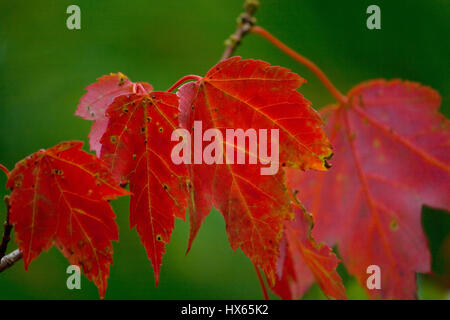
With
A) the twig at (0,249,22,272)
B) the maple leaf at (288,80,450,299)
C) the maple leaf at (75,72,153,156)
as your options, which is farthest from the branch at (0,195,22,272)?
the maple leaf at (288,80,450,299)

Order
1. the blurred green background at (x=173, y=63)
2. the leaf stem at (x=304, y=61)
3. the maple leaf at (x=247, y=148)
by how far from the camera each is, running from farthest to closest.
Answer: the blurred green background at (x=173, y=63) → the leaf stem at (x=304, y=61) → the maple leaf at (x=247, y=148)

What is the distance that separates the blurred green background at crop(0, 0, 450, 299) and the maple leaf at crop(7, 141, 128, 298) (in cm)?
95

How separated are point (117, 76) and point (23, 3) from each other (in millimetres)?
1503

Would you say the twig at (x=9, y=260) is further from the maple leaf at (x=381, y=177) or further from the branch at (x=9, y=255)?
the maple leaf at (x=381, y=177)

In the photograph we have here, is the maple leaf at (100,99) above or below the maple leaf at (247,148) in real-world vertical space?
above

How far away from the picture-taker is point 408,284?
0.94 metres

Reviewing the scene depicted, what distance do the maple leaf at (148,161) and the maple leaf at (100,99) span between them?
3.8 inches

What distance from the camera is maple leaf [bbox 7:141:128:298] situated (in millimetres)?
615

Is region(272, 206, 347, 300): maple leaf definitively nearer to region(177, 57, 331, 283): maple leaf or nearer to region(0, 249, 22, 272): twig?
region(177, 57, 331, 283): maple leaf

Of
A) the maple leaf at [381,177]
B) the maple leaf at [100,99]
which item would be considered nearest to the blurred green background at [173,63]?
the maple leaf at [381,177]

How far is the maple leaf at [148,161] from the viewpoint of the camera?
0.61m

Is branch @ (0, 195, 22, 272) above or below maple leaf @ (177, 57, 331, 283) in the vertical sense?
below

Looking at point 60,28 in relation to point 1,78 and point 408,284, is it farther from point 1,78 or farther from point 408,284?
point 408,284

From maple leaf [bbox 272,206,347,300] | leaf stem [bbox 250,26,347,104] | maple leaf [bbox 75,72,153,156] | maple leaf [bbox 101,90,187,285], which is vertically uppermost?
leaf stem [bbox 250,26,347,104]
